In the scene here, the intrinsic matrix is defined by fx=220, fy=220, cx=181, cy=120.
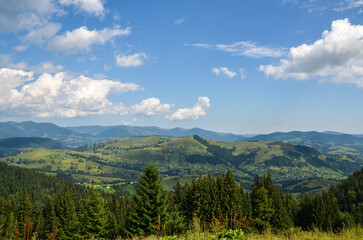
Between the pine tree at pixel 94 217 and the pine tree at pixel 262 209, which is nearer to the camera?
the pine tree at pixel 94 217

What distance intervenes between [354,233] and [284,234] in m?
3.57

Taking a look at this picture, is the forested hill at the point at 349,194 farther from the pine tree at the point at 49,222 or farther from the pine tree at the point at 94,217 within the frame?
the pine tree at the point at 49,222

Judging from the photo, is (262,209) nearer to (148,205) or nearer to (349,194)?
(148,205)

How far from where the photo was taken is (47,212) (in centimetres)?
8306

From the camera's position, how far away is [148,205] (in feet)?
128

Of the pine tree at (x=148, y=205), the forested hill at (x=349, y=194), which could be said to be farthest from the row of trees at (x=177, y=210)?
the forested hill at (x=349, y=194)

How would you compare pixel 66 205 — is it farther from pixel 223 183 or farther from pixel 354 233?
pixel 354 233

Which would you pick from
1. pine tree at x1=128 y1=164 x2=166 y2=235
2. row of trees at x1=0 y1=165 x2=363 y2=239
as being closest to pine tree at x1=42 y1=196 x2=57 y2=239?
row of trees at x1=0 y1=165 x2=363 y2=239

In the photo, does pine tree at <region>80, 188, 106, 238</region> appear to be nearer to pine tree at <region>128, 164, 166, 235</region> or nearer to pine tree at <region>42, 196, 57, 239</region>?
pine tree at <region>128, 164, 166, 235</region>

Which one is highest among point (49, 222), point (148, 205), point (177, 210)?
point (148, 205)

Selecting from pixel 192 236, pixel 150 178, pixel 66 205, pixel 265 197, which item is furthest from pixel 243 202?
pixel 192 236

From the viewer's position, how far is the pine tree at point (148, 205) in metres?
38.2

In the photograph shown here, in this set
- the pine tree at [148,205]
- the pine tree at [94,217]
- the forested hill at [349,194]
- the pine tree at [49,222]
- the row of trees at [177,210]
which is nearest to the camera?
the pine tree at [148,205]

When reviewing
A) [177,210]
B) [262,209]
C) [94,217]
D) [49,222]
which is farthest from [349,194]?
[49,222]
